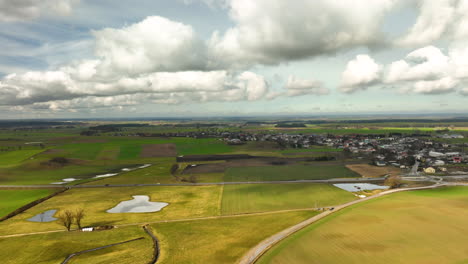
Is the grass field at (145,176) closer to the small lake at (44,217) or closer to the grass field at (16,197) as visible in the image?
the grass field at (16,197)

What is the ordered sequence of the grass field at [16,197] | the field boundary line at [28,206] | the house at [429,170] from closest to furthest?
1. the field boundary line at [28,206]
2. the grass field at [16,197]
3. the house at [429,170]

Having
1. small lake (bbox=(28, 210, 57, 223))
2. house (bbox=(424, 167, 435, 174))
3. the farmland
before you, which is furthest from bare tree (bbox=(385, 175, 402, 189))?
small lake (bbox=(28, 210, 57, 223))

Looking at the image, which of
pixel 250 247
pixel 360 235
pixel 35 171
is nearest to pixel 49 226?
pixel 250 247

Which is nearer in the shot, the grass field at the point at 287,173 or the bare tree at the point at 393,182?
the bare tree at the point at 393,182

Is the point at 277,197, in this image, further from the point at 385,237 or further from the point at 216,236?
the point at 385,237

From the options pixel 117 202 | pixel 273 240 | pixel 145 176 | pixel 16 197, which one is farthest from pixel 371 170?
pixel 16 197

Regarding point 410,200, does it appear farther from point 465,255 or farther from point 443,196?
point 465,255

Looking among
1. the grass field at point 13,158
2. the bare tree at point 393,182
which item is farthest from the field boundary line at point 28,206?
the bare tree at point 393,182
